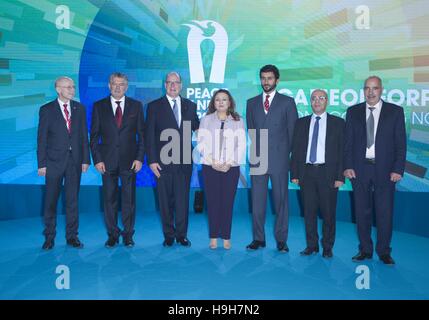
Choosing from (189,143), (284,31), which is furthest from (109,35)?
(189,143)

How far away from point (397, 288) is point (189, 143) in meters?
2.14

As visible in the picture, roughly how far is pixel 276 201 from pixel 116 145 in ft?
5.04

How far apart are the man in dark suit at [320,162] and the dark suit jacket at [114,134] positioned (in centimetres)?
147

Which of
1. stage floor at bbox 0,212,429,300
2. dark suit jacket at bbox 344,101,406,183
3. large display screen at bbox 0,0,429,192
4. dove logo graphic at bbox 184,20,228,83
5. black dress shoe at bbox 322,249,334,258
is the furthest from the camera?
dove logo graphic at bbox 184,20,228,83

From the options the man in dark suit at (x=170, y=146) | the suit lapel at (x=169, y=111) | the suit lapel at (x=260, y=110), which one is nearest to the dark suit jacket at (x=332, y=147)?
the suit lapel at (x=260, y=110)

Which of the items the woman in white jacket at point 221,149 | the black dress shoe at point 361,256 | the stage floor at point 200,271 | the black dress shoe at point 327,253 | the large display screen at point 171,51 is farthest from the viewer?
the large display screen at point 171,51

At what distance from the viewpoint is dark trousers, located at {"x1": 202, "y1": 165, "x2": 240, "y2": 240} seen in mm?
4336

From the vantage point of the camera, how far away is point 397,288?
3.32 meters

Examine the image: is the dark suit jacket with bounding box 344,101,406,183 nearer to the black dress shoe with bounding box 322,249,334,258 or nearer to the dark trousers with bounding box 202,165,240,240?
the black dress shoe with bounding box 322,249,334,258

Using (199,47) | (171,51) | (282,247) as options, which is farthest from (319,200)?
(171,51)

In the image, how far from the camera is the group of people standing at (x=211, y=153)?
4086mm

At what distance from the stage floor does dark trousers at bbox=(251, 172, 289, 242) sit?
22 centimetres

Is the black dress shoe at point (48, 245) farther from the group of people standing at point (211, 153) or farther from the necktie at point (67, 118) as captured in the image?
the necktie at point (67, 118)

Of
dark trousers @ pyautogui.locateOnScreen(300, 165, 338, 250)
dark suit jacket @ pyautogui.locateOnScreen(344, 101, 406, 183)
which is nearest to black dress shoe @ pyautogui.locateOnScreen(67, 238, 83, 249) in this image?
dark trousers @ pyautogui.locateOnScreen(300, 165, 338, 250)
